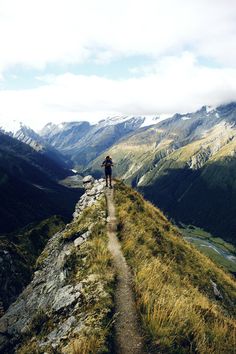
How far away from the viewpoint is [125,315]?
1684 cm

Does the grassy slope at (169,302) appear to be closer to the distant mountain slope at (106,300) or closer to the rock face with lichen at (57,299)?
the distant mountain slope at (106,300)

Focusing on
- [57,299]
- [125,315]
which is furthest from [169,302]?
[57,299]

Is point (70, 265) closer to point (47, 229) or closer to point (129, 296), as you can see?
point (129, 296)

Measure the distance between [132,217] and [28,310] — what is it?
11.9 meters

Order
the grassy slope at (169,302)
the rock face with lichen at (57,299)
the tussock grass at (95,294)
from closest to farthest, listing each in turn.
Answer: the tussock grass at (95,294) → the grassy slope at (169,302) → the rock face with lichen at (57,299)

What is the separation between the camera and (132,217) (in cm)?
3347

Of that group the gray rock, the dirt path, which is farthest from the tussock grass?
the gray rock

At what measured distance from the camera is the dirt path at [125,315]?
14835 millimetres

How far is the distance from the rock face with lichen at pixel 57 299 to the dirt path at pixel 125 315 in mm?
1107

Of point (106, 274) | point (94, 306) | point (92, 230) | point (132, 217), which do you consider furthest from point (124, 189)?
point (94, 306)

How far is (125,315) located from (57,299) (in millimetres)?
6217

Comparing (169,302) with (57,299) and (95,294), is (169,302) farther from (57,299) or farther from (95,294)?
(57,299)

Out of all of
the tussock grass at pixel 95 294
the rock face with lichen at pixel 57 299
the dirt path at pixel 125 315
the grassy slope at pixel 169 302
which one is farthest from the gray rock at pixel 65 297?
the grassy slope at pixel 169 302

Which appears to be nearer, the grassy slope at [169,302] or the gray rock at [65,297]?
the grassy slope at [169,302]
